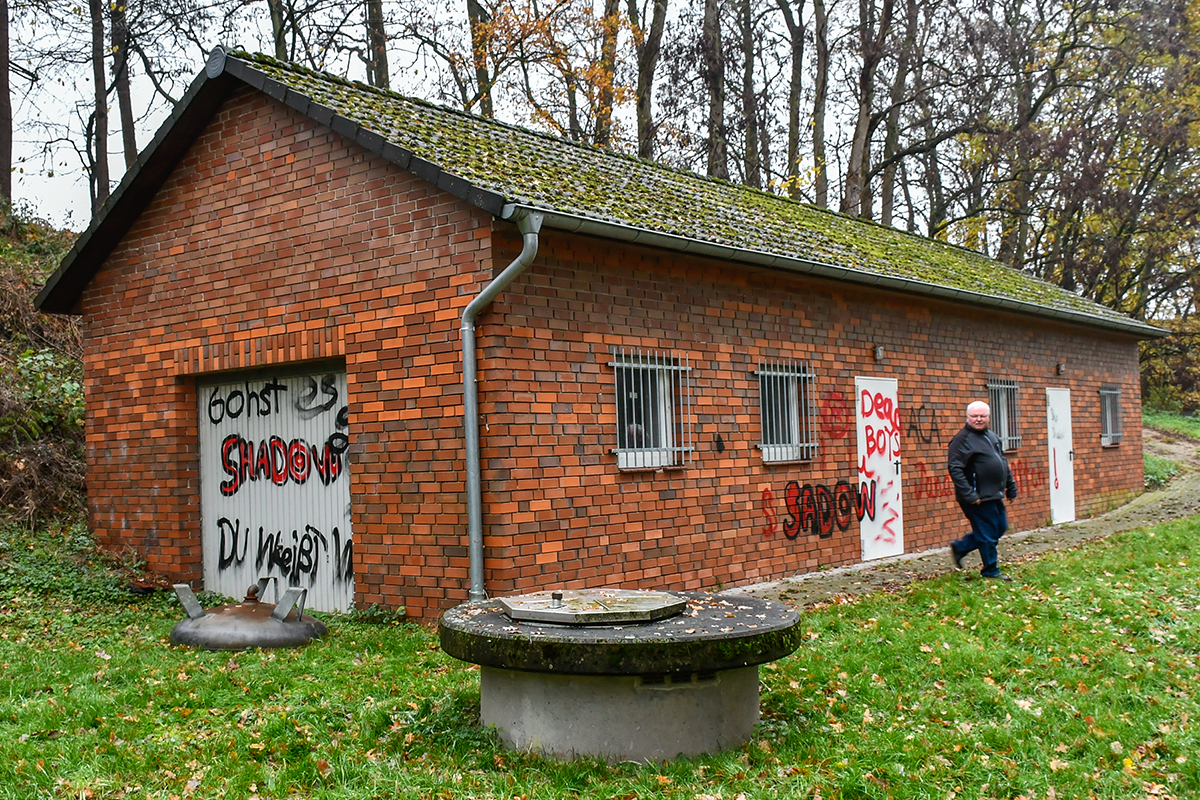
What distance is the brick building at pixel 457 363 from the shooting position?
27.6 ft

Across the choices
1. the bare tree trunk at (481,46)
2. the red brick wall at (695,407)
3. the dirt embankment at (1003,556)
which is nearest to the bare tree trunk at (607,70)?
the bare tree trunk at (481,46)

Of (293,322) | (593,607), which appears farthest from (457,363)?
(593,607)

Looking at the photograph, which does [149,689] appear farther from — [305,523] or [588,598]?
[305,523]

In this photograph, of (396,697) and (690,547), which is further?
(690,547)

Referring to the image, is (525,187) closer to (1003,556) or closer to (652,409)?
(652,409)

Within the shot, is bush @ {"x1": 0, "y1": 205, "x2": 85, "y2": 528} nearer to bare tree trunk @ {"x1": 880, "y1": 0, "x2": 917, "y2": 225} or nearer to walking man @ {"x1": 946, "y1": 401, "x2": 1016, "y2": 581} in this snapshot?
walking man @ {"x1": 946, "y1": 401, "x2": 1016, "y2": 581}

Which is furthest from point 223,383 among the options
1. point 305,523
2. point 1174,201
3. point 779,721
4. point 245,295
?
point 1174,201

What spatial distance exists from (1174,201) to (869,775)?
27642mm

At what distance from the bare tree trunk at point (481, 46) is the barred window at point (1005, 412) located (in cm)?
1237

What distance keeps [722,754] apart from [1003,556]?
8189 millimetres

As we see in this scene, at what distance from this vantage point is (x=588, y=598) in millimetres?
5781

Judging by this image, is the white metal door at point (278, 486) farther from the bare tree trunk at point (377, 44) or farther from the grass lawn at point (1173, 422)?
the grass lawn at point (1173, 422)

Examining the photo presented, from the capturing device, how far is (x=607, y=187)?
1044 cm

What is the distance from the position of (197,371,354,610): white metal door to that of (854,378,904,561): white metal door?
19.0 feet
